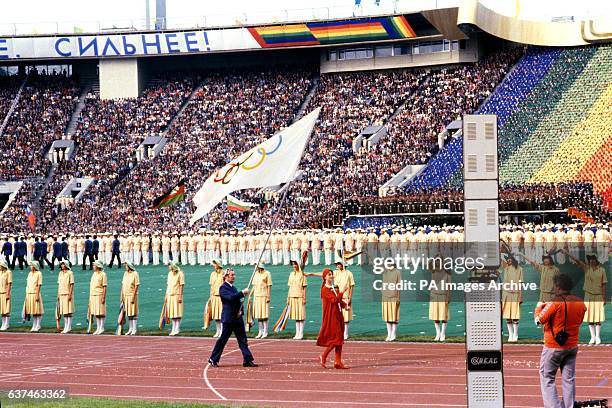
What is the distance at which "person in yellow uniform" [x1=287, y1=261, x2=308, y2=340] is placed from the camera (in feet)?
63.7

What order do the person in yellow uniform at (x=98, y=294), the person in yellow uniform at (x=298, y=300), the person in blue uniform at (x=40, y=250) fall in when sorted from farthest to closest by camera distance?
the person in blue uniform at (x=40, y=250) < the person in yellow uniform at (x=98, y=294) < the person in yellow uniform at (x=298, y=300)

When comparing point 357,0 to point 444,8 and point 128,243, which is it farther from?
point 128,243

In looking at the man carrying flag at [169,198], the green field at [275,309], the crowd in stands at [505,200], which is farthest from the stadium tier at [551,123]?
the man carrying flag at [169,198]

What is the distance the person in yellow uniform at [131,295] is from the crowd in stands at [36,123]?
32.3 m

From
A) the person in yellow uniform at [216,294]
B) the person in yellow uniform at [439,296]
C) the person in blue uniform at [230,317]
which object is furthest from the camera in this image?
the person in yellow uniform at [216,294]

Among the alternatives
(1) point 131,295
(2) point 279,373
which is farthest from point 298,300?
(2) point 279,373

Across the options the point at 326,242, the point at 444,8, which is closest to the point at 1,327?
the point at 326,242

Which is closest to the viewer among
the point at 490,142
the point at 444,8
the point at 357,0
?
the point at 490,142

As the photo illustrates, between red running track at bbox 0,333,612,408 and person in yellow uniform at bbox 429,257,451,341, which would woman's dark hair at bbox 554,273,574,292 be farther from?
red running track at bbox 0,333,612,408

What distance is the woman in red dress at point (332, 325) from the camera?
1542cm

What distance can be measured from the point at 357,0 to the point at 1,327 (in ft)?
106

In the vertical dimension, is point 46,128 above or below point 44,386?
above

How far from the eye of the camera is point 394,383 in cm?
1429

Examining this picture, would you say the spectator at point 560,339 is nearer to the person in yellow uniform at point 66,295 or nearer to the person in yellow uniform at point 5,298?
the person in yellow uniform at point 66,295
